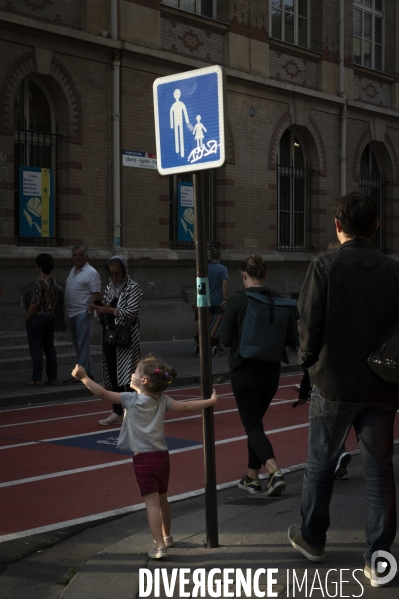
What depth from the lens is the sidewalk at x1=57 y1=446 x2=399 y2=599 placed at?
188 inches

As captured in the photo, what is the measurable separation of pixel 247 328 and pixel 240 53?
57.4ft

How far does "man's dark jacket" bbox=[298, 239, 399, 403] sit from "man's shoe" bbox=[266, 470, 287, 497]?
234cm

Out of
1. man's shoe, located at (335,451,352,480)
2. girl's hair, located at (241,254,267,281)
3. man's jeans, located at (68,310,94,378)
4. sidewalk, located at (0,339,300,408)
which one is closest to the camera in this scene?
girl's hair, located at (241,254,267,281)

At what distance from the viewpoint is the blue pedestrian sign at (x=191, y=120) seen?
17.8 feet

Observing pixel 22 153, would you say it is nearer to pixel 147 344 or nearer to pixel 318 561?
pixel 147 344

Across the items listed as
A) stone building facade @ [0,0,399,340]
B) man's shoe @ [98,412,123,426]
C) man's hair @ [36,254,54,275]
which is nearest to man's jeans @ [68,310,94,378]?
man's hair @ [36,254,54,275]

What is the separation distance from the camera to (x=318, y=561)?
5086 millimetres

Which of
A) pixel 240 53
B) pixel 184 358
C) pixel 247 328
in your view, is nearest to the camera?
pixel 247 328

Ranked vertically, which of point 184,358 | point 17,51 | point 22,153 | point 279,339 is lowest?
point 184,358

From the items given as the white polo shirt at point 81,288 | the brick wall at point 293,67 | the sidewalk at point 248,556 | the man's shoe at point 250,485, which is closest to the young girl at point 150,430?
the sidewalk at point 248,556

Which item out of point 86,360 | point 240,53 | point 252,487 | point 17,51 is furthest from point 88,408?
point 240,53

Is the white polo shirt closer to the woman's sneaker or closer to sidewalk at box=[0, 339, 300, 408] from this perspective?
sidewalk at box=[0, 339, 300, 408]

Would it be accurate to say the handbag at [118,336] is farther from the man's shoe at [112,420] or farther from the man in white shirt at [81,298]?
the man in white shirt at [81,298]

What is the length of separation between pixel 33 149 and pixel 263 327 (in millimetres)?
13149
